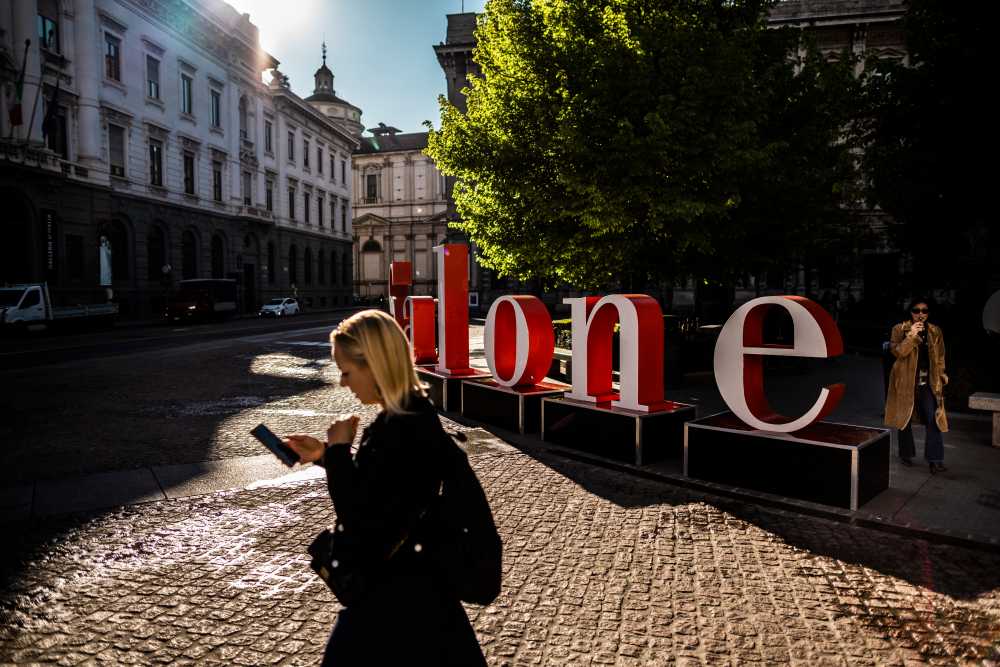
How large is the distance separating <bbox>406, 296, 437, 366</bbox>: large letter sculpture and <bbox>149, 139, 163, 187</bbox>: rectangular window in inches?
1172

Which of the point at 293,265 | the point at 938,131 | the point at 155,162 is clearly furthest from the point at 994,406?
the point at 293,265

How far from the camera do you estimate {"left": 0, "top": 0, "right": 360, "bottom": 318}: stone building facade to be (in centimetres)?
2795

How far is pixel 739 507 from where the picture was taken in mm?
5797

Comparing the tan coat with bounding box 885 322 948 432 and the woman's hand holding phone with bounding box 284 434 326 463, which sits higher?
the woman's hand holding phone with bounding box 284 434 326 463

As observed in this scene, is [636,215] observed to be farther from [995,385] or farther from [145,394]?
[145,394]

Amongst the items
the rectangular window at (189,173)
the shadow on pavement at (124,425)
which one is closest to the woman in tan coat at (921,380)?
the shadow on pavement at (124,425)

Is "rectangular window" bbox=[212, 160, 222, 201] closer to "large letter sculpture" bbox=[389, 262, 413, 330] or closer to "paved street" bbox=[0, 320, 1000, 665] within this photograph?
"large letter sculpture" bbox=[389, 262, 413, 330]

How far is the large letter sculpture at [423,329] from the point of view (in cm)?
1225

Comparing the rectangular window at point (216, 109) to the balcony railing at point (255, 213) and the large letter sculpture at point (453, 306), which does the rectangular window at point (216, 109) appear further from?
the large letter sculpture at point (453, 306)

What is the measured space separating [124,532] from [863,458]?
6155 mm

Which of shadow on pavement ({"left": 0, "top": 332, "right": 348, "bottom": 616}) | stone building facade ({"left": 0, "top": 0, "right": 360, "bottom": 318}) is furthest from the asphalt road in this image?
stone building facade ({"left": 0, "top": 0, "right": 360, "bottom": 318})

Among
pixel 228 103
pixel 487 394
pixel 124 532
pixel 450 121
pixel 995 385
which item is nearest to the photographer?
pixel 124 532

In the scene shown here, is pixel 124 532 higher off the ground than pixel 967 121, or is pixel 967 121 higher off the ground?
pixel 967 121

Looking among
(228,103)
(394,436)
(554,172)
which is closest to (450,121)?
(554,172)
